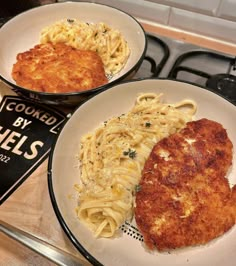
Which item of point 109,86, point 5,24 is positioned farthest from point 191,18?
point 5,24

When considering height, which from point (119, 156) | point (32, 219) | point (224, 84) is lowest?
point (32, 219)

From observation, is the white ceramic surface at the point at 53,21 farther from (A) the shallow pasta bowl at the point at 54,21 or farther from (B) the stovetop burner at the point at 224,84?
(B) the stovetop burner at the point at 224,84

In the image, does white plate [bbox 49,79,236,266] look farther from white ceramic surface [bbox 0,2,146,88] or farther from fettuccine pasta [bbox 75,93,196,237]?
white ceramic surface [bbox 0,2,146,88]

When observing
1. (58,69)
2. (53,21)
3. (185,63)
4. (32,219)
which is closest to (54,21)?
(53,21)

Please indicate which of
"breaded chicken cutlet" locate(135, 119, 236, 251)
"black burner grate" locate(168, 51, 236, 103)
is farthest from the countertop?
"black burner grate" locate(168, 51, 236, 103)

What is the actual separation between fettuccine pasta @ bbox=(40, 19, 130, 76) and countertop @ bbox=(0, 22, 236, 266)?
530 mm

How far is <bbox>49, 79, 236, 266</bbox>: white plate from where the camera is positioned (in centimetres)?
78

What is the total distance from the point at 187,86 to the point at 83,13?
0.66 m

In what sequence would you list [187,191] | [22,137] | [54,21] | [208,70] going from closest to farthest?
1. [187,191]
2. [22,137]
3. [208,70]
4. [54,21]

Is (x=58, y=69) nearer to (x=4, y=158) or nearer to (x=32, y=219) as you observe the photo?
(x=4, y=158)

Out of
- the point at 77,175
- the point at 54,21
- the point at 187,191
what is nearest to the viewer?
the point at 187,191

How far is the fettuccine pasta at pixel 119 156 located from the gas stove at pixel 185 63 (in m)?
0.23

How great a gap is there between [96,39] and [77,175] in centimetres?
65

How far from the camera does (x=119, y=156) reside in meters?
0.95
